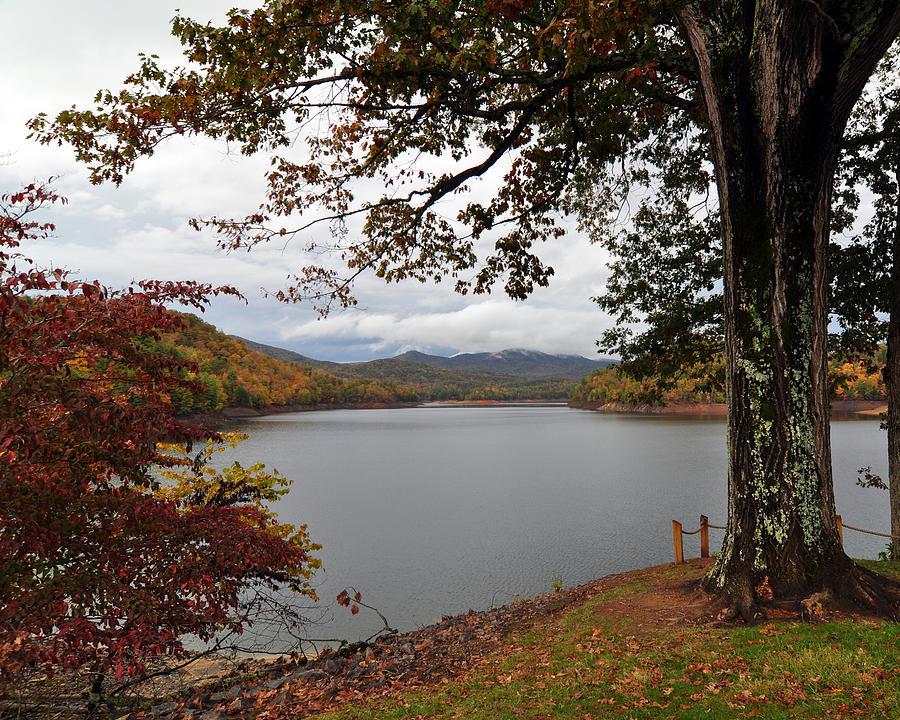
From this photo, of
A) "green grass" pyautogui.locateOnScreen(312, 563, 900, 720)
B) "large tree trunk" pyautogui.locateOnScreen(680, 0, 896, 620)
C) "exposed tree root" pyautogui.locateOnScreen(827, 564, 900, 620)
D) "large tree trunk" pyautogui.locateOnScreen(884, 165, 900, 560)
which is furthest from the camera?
"large tree trunk" pyautogui.locateOnScreen(884, 165, 900, 560)

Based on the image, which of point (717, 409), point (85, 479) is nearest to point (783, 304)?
point (85, 479)

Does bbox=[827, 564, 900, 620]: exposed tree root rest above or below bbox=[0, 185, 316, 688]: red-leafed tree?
below

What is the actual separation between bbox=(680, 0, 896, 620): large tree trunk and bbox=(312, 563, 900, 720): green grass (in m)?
1.01

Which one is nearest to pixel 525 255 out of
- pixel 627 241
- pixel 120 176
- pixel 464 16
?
→ pixel 627 241

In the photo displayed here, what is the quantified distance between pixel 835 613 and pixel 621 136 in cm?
1011

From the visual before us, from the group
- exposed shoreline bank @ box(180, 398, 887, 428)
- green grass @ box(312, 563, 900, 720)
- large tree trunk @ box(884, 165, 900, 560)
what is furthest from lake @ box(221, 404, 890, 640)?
exposed shoreline bank @ box(180, 398, 887, 428)

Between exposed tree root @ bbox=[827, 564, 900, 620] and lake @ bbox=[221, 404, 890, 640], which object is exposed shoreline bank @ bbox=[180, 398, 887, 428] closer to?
lake @ bbox=[221, 404, 890, 640]

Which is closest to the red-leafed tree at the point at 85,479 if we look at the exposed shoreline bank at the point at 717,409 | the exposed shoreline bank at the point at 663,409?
the exposed shoreline bank at the point at 663,409

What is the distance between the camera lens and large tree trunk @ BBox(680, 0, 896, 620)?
23.8ft

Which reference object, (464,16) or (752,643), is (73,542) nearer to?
(752,643)

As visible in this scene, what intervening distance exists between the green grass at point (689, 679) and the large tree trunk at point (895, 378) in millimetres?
5644

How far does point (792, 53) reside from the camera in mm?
7234

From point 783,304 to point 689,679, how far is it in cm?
502

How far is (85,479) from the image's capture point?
19.3ft
